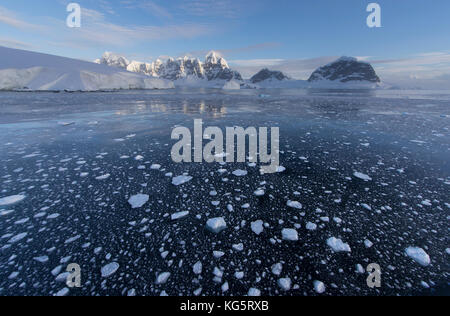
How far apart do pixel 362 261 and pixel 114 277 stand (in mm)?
2274

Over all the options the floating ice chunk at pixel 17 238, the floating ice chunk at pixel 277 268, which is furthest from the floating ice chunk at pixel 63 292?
the floating ice chunk at pixel 277 268

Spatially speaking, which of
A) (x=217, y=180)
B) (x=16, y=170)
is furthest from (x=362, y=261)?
(x=16, y=170)

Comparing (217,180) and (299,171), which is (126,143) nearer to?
(217,180)

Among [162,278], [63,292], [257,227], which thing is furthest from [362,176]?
[63,292]

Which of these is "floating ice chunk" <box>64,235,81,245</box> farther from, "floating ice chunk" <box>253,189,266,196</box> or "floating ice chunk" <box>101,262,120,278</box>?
"floating ice chunk" <box>253,189,266,196</box>

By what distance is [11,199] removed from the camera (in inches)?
104

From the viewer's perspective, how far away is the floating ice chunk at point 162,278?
157 centimetres

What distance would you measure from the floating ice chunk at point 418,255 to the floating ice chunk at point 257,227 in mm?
1443

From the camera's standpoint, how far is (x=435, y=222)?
2.28 m

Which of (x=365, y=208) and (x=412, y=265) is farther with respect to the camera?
(x=365, y=208)

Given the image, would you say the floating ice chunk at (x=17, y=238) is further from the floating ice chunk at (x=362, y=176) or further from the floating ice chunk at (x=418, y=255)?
the floating ice chunk at (x=362, y=176)

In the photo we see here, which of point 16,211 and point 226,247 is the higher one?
point 16,211
